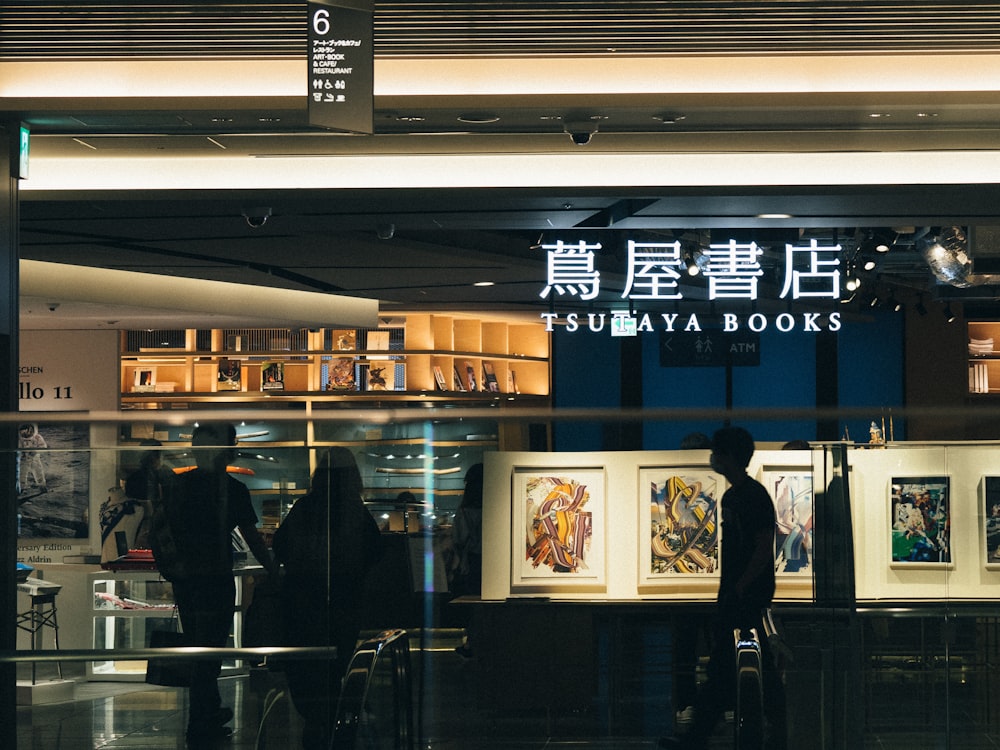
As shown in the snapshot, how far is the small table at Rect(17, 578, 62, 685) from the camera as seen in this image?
11.5ft

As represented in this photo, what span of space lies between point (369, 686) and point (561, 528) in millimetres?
740

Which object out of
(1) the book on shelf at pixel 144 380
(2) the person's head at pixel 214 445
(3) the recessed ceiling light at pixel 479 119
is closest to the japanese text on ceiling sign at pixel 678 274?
(3) the recessed ceiling light at pixel 479 119

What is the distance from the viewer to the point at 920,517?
3.39 metres

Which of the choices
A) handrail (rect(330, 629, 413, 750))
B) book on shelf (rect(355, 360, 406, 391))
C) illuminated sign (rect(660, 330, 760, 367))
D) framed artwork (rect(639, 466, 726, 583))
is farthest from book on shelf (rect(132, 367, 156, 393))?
framed artwork (rect(639, 466, 726, 583))

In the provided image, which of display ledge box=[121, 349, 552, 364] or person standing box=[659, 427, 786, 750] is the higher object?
display ledge box=[121, 349, 552, 364]

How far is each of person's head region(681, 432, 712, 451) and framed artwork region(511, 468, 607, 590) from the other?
0.28m

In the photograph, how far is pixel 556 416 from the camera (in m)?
3.06

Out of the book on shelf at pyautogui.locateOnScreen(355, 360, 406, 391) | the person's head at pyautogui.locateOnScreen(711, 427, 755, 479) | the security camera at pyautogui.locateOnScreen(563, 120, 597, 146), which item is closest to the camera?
the person's head at pyautogui.locateOnScreen(711, 427, 755, 479)

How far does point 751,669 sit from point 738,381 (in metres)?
10.3

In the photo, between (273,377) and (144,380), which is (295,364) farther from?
(144,380)

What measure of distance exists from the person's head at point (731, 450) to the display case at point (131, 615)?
144 cm

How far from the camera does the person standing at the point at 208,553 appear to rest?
11.2 feet

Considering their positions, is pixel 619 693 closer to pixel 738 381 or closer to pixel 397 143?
pixel 397 143

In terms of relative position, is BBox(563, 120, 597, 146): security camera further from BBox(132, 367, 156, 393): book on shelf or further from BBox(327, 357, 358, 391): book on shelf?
BBox(132, 367, 156, 393): book on shelf
